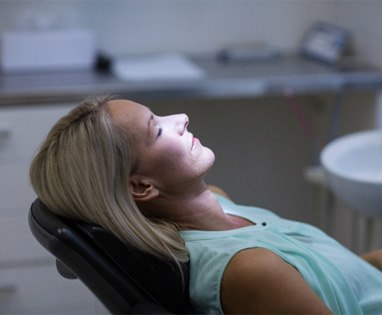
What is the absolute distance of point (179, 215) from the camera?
1.37 metres

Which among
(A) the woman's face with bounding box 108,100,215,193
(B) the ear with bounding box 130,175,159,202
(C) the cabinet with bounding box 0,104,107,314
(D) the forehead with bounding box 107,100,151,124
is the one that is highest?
(D) the forehead with bounding box 107,100,151,124

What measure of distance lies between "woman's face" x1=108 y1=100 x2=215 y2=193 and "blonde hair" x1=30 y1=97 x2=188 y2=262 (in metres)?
0.02

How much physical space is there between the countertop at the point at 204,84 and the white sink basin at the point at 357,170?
1.21 feet

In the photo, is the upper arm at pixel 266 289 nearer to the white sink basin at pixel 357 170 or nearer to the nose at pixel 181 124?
the nose at pixel 181 124

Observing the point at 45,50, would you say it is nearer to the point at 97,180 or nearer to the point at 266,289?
the point at 97,180

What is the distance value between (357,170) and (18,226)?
1.00 m

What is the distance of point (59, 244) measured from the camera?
1.21 metres

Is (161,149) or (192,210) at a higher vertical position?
(161,149)

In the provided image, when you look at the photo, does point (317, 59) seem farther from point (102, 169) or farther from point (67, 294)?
point (102, 169)

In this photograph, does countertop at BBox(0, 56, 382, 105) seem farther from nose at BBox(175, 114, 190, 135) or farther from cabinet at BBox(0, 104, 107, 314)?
nose at BBox(175, 114, 190, 135)

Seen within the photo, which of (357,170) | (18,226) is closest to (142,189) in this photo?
(18,226)

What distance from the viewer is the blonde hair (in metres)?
1.23

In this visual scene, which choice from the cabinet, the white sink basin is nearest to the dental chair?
the white sink basin

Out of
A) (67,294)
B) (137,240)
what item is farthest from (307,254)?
(67,294)
